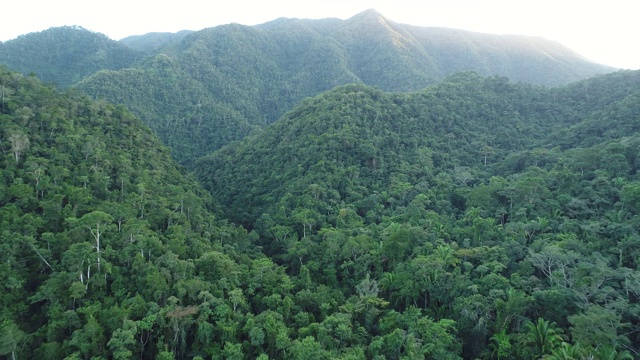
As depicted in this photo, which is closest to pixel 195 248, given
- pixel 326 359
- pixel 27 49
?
pixel 326 359

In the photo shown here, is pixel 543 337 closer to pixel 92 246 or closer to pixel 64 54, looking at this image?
pixel 92 246

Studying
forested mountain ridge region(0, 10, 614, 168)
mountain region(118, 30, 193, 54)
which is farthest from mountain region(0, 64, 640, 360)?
mountain region(118, 30, 193, 54)

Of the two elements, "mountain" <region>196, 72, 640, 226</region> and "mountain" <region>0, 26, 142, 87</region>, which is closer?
"mountain" <region>196, 72, 640, 226</region>

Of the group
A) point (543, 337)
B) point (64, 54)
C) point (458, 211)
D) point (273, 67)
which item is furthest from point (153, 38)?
point (543, 337)

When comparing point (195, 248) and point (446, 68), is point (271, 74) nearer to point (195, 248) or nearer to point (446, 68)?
point (446, 68)

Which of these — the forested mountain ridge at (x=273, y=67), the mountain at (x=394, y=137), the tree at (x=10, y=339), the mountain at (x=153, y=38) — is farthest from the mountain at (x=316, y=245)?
the mountain at (x=153, y=38)

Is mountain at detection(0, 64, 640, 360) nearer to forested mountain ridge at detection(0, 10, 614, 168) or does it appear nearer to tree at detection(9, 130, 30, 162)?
tree at detection(9, 130, 30, 162)

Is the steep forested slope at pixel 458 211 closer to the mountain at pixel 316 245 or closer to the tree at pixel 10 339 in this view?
the mountain at pixel 316 245
